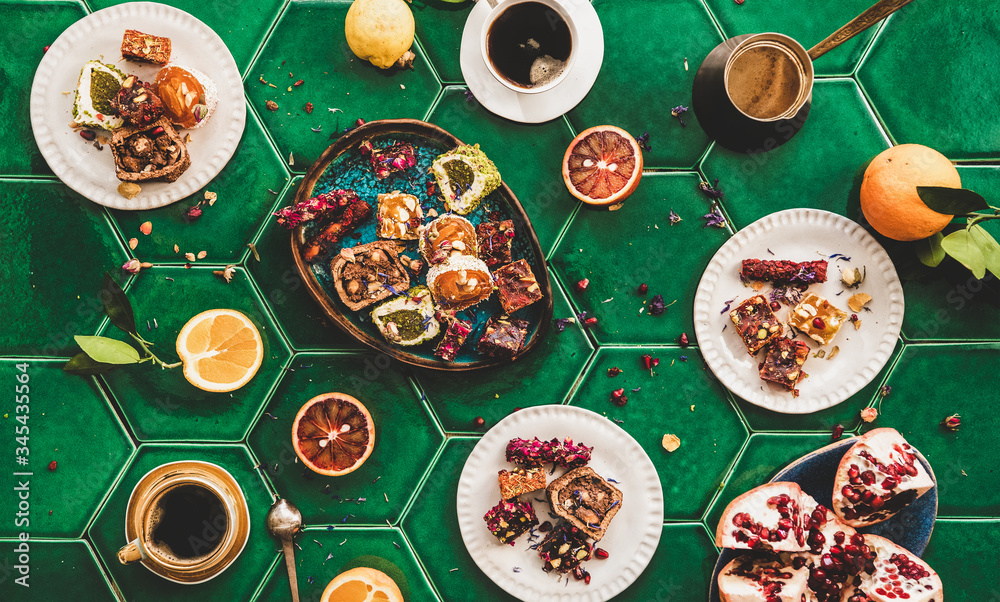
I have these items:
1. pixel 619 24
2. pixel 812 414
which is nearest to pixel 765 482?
pixel 812 414

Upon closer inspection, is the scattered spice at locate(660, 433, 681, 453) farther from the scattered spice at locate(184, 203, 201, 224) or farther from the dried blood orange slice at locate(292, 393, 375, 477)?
the scattered spice at locate(184, 203, 201, 224)

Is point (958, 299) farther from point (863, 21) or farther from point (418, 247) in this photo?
point (418, 247)

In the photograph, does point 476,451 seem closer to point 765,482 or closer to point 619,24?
point 765,482

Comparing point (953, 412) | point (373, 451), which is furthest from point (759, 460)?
point (373, 451)

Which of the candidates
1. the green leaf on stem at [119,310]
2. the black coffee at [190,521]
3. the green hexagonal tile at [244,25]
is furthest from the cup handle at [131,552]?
the green hexagonal tile at [244,25]

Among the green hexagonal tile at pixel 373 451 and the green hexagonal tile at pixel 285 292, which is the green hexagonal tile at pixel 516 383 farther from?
the green hexagonal tile at pixel 285 292

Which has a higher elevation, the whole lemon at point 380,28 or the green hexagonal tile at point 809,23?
the green hexagonal tile at point 809,23
